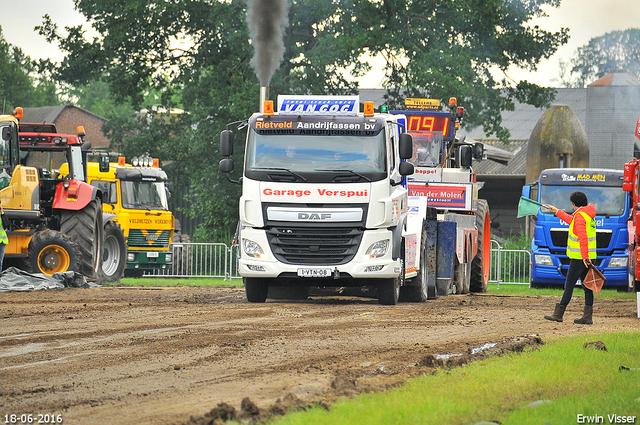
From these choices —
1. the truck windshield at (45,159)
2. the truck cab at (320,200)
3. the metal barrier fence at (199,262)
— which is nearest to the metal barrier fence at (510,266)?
the metal barrier fence at (199,262)

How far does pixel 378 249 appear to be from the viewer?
13.8 metres

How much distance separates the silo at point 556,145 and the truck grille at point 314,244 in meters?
23.0

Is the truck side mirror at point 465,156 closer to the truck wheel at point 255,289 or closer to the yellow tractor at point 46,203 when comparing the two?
the truck wheel at point 255,289

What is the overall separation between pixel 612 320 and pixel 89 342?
26.1 ft

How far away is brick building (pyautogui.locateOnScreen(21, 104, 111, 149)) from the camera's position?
65.2 m

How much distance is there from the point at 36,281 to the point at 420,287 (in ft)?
23.0

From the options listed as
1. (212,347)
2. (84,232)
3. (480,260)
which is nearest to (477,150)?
(480,260)

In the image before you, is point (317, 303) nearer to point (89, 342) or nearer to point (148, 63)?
point (89, 342)

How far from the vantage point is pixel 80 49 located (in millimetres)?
33531

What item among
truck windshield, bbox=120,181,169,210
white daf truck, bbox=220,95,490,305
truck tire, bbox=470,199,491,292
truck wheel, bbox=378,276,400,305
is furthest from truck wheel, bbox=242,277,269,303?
truck windshield, bbox=120,181,169,210

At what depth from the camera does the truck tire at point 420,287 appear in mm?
16266

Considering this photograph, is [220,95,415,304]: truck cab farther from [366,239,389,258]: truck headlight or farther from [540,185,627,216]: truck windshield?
[540,185,627,216]: truck windshield

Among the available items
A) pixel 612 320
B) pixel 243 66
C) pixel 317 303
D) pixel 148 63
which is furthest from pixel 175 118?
pixel 612 320

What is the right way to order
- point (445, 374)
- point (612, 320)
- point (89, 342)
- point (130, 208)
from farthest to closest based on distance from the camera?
point (130, 208) < point (612, 320) < point (89, 342) < point (445, 374)
